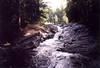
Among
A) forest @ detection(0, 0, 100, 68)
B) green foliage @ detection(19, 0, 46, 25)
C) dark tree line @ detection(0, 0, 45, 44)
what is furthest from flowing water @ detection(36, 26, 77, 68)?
green foliage @ detection(19, 0, 46, 25)

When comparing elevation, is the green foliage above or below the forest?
above

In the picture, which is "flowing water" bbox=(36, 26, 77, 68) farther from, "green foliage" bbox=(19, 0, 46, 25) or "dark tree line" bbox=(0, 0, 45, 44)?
"green foliage" bbox=(19, 0, 46, 25)

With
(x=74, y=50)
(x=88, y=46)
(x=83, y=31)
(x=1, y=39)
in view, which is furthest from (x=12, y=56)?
(x=83, y=31)

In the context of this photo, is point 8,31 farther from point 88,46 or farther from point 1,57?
point 88,46

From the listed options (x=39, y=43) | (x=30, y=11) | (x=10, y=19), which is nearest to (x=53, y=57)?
(x=39, y=43)

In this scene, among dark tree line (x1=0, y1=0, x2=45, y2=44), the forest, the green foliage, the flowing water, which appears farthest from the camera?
the green foliage

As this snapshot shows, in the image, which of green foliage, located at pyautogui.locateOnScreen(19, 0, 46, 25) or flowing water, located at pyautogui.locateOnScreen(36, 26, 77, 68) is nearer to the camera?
flowing water, located at pyautogui.locateOnScreen(36, 26, 77, 68)

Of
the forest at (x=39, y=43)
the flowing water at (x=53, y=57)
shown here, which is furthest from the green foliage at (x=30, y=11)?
the flowing water at (x=53, y=57)

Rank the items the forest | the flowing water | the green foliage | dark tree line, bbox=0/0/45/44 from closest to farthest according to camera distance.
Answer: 1. the flowing water
2. the forest
3. dark tree line, bbox=0/0/45/44
4. the green foliage

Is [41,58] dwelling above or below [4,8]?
below

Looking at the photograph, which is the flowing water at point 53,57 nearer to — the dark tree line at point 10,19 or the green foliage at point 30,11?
the dark tree line at point 10,19

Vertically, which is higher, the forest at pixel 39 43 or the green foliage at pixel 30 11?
the green foliage at pixel 30 11

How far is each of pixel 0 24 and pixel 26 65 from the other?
2.46 m

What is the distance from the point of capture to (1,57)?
6180 mm
